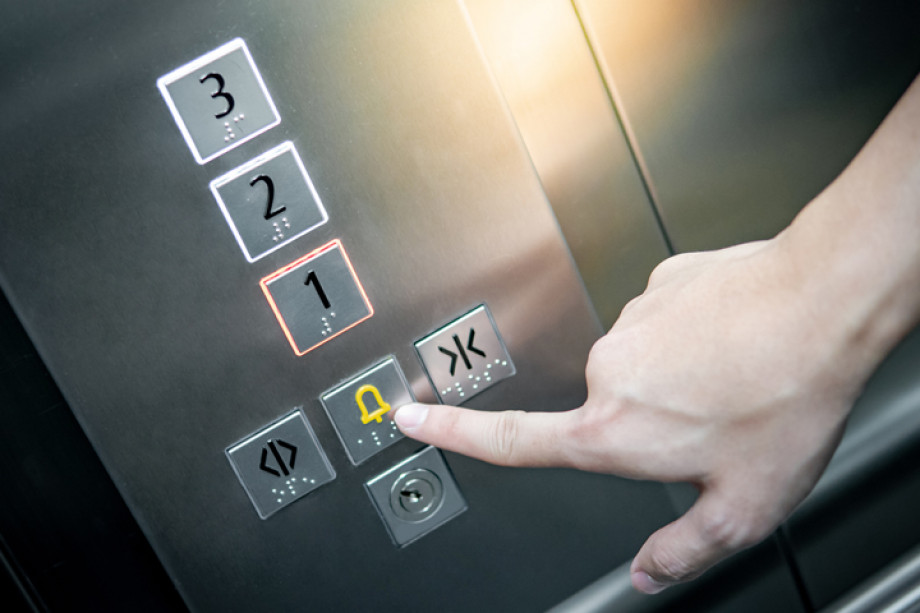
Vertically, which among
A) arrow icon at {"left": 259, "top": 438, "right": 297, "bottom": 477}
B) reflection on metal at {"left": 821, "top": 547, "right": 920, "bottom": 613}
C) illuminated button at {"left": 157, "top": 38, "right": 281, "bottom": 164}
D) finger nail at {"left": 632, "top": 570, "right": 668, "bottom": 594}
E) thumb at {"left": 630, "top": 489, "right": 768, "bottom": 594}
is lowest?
reflection on metal at {"left": 821, "top": 547, "right": 920, "bottom": 613}

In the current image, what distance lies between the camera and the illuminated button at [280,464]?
1.92 ft

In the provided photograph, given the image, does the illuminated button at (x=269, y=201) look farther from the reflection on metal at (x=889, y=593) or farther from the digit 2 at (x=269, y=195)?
the reflection on metal at (x=889, y=593)

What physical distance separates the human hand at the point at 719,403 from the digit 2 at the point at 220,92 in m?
0.35

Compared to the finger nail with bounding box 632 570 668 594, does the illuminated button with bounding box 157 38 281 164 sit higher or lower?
higher

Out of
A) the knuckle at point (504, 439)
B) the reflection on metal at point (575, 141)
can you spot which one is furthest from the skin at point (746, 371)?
the reflection on metal at point (575, 141)

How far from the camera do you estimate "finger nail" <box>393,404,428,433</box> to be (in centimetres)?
60

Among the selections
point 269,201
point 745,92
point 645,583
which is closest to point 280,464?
point 269,201

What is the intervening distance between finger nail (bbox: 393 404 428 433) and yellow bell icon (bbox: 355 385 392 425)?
1cm

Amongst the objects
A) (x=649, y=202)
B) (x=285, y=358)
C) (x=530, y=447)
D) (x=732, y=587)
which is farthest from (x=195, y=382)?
(x=732, y=587)

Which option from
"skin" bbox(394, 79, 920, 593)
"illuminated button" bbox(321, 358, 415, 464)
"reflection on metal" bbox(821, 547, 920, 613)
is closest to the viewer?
"skin" bbox(394, 79, 920, 593)

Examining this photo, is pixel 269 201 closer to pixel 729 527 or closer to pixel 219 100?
pixel 219 100

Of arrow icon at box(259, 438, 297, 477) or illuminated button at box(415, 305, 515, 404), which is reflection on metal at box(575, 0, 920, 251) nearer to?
illuminated button at box(415, 305, 515, 404)

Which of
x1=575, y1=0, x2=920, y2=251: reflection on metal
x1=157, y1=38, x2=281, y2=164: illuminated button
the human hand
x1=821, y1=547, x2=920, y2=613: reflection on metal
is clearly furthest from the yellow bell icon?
x1=821, y1=547, x2=920, y2=613: reflection on metal

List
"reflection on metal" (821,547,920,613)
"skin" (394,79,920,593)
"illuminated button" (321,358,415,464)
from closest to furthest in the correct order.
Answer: "skin" (394,79,920,593)
"illuminated button" (321,358,415,464)
"reflection on metal" (821,547,920,613)
